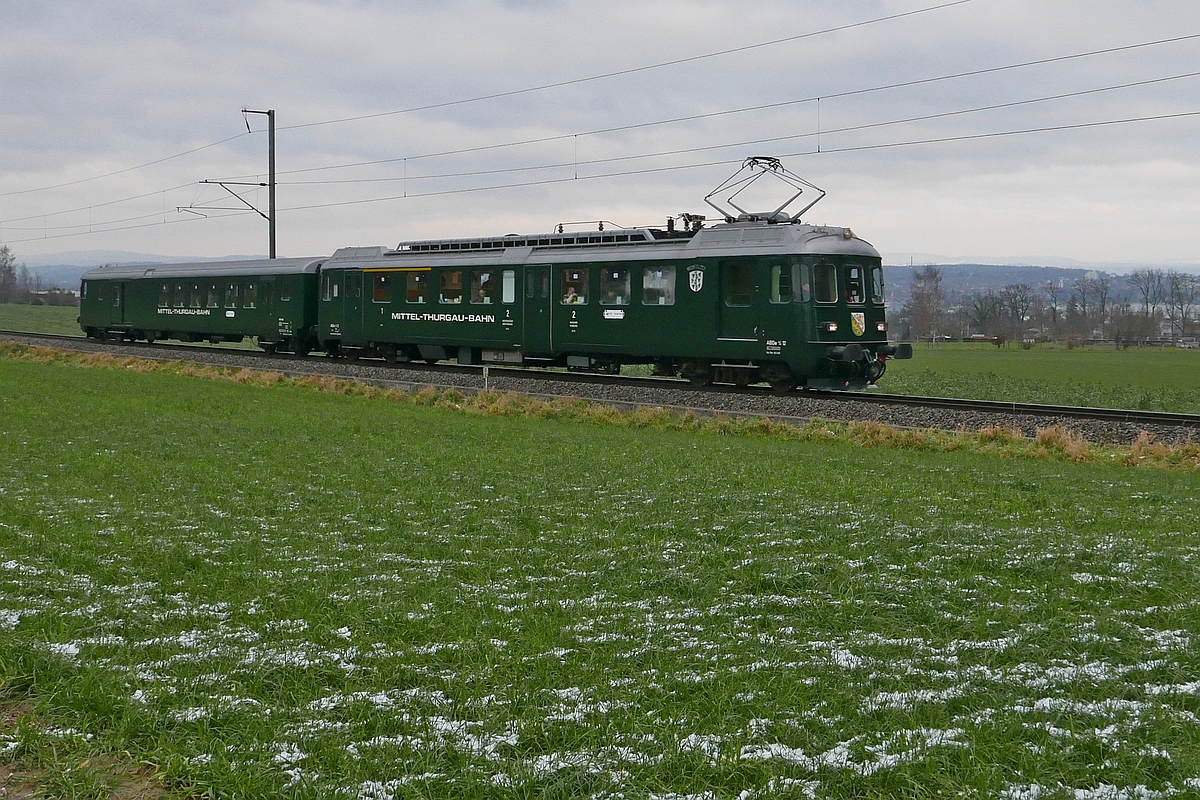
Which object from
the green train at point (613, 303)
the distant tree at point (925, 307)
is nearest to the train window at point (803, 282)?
the green train at point (613, 303)

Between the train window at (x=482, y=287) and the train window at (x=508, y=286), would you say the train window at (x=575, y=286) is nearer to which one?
the train window at (x=508, y=286)

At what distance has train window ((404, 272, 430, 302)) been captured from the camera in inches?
1241

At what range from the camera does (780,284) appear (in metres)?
23.1

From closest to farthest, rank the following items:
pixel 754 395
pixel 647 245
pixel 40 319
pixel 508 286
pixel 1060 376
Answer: pixel 754 395 → pixel 647 245 → pixel 508 286 → pixel 1060 376 → pixel 40 319

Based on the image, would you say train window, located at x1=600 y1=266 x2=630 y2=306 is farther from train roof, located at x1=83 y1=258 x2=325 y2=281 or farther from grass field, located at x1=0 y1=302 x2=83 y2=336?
grass field, located at x1=0 y1=302 x2=83 y2=336

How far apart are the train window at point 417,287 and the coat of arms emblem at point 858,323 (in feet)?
43.0

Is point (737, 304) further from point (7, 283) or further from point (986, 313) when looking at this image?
point (7, 283)

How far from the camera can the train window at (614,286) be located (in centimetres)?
2597

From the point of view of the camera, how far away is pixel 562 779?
14.5 ft

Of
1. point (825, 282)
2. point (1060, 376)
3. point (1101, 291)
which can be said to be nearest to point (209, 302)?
point (825, 282)

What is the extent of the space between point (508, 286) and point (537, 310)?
4.16 ft

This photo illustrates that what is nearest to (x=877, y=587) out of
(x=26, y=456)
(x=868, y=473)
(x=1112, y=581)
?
(x=1112, y=581)

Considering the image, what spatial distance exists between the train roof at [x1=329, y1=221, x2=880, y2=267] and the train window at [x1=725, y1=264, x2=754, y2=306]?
343mm

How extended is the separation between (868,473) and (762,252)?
382 inches
